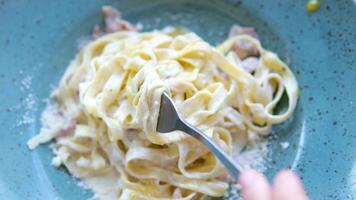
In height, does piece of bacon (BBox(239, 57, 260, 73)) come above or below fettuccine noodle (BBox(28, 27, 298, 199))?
above

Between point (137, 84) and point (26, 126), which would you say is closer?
point (137, 84)

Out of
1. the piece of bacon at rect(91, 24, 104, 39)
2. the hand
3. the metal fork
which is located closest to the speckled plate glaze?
the piece of bacon at rect(91, 24, 104, 39)

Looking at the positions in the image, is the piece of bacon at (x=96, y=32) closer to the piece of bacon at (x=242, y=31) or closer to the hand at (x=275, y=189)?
the piece of bacon at (x=242, y=31)

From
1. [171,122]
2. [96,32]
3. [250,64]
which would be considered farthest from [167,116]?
[96,32]

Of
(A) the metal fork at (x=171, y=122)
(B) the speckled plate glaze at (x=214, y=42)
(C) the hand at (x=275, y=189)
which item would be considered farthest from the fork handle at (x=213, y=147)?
(B) the speckled plate glaze at (x=214, y=42)

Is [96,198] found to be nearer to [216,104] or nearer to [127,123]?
[127,123]

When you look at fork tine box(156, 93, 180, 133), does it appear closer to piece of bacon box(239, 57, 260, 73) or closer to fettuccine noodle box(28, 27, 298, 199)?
fettuccine noodle box(28, 27, 298, 199)

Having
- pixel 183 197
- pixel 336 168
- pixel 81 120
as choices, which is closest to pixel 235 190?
pixel 183 197
